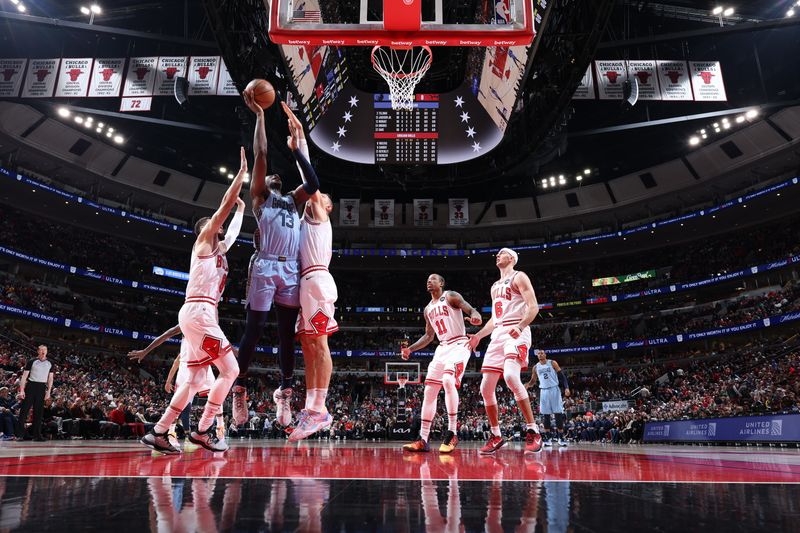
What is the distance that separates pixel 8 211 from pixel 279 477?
1245 inches

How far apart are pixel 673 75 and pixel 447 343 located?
1181 cm

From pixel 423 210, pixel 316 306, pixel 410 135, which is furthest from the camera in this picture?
pixel 423 210

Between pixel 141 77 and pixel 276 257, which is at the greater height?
pixel 141 77

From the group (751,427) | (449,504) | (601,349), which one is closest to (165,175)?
(601,349)

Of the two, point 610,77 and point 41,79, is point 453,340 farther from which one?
point 41,79

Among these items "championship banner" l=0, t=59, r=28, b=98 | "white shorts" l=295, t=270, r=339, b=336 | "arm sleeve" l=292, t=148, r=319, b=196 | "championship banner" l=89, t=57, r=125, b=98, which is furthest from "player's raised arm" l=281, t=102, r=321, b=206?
"championship banner" l=0, t=59, r=28, b=98

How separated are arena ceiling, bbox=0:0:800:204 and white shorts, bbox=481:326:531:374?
8.96 m

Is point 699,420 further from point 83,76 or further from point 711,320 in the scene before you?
point 83,76

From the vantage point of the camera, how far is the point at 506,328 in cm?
604

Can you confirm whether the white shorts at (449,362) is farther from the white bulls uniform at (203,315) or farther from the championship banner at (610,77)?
the championship banner at (610,77)

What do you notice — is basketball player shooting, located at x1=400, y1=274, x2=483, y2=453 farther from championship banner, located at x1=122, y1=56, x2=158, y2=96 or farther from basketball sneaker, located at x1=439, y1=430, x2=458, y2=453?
championship banner, located at x1=122, y1=56, x2=158, y2=96

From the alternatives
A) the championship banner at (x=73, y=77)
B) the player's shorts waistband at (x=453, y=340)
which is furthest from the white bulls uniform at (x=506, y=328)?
the championship banner at (x=73, y=77)

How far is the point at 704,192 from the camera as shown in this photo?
29.0 meters

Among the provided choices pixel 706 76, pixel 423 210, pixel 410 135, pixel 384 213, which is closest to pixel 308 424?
pixel 410 135
